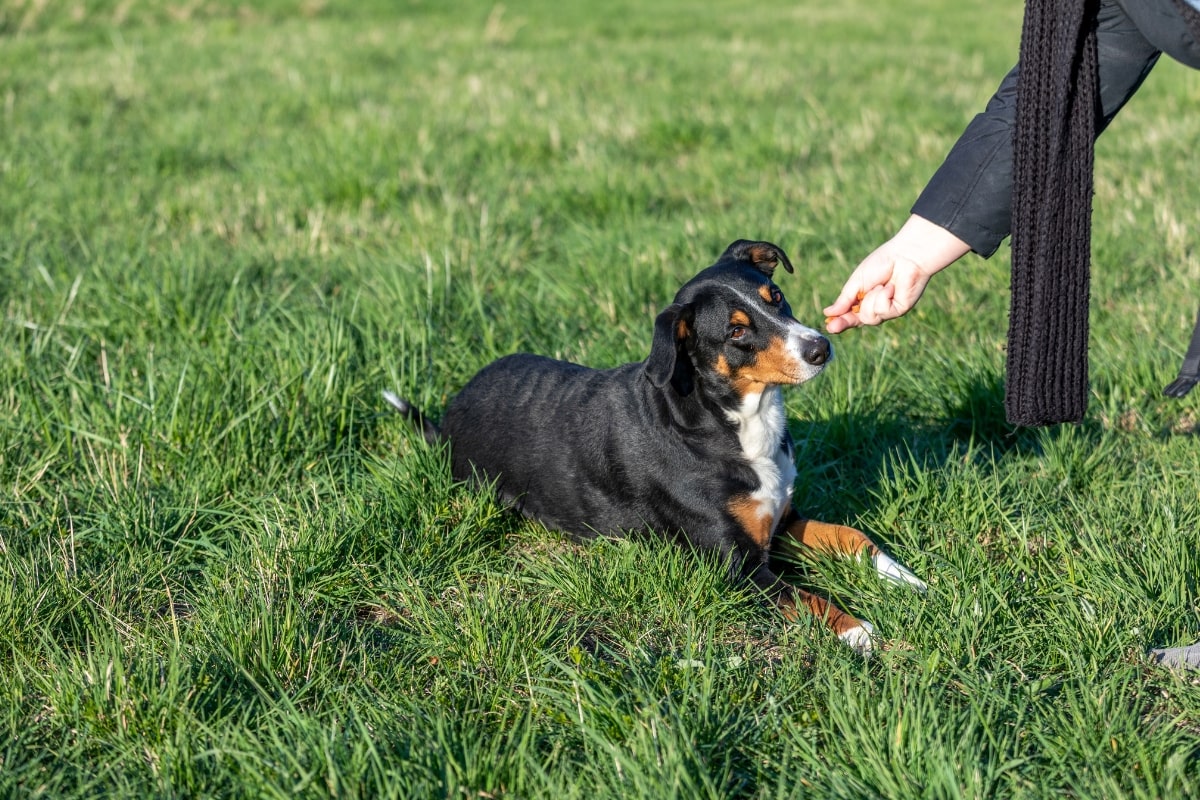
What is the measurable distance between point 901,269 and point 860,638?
104 centimetres

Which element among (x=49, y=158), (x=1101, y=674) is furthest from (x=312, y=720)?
(x=49, y=158)

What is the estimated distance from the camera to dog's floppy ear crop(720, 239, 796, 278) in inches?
147

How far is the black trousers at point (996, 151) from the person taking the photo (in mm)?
2803

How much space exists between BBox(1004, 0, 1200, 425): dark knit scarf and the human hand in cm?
Result: 29

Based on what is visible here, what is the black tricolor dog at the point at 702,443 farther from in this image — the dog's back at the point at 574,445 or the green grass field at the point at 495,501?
the green grass field at the point at 495,501

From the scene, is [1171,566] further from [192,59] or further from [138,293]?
[192,59]

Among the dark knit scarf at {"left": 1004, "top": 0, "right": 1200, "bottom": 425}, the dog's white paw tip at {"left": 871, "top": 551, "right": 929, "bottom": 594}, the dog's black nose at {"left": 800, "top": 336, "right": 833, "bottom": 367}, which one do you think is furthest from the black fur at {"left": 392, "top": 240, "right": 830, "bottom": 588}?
the dark knit scarf at {"left": 1004, "top": 0, "right": 1200, "bottom": 425}

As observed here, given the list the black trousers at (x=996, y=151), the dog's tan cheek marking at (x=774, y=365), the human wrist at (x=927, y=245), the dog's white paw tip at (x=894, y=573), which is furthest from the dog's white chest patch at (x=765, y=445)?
the black trousers at (x=996, y=151)

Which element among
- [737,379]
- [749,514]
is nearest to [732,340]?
[737,379]

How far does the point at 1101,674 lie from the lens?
278cm

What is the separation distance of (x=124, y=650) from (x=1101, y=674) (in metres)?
2.48

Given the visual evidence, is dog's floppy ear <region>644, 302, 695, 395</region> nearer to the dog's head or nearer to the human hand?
the dog's head

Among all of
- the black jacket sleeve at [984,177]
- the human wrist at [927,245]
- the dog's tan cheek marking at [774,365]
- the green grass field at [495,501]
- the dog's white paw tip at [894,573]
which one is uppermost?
the black jacket sleeve at [984,177]

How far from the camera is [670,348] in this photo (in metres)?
3.33
